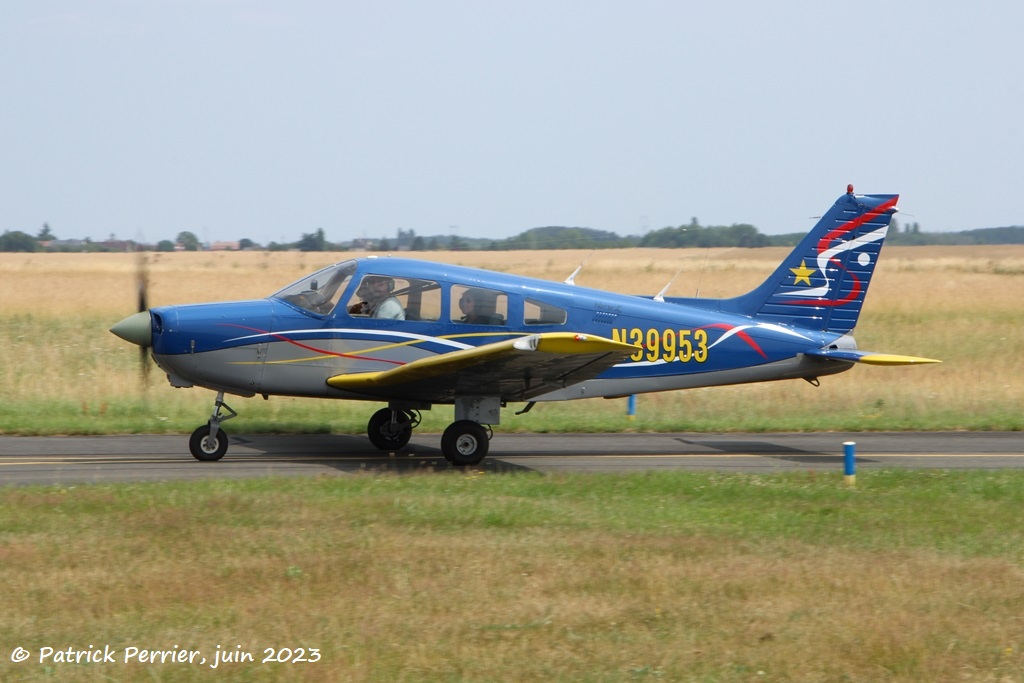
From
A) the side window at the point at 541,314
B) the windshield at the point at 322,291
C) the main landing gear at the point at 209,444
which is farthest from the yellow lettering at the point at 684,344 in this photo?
the main landing gear at the point at 209,444

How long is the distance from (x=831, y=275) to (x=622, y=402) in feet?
19.2

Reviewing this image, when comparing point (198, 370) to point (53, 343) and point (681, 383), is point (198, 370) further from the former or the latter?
point (53, 343)

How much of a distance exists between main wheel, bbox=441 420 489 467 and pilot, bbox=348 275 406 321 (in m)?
1.54

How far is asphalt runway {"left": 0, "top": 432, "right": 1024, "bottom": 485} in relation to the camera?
40.4 feet

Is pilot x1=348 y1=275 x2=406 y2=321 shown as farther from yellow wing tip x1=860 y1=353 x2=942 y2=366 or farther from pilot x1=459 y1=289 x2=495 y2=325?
yellow wing tip x1=860 y1=353 x2=942 y2=366

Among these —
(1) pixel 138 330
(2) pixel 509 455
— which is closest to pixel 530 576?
(2) pixel 509 455

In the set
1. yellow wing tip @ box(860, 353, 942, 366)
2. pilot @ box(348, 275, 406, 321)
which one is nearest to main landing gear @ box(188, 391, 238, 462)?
pilot @ box(348, 275, 406, 321)

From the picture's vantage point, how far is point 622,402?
787 inches

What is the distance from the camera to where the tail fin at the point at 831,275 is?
1490 centimetres

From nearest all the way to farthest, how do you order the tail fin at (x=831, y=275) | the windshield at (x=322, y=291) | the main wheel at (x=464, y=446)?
the main wheel at (x=464, y=446) → the windshield at (x=322, y=291) → the tail fin at (x=831, y=275)

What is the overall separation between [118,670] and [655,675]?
290 cm

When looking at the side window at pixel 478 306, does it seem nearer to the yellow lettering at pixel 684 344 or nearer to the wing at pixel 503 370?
the wing at pixel 503 370

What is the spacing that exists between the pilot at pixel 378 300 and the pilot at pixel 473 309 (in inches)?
28.5

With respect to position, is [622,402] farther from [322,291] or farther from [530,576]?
[530,576]
